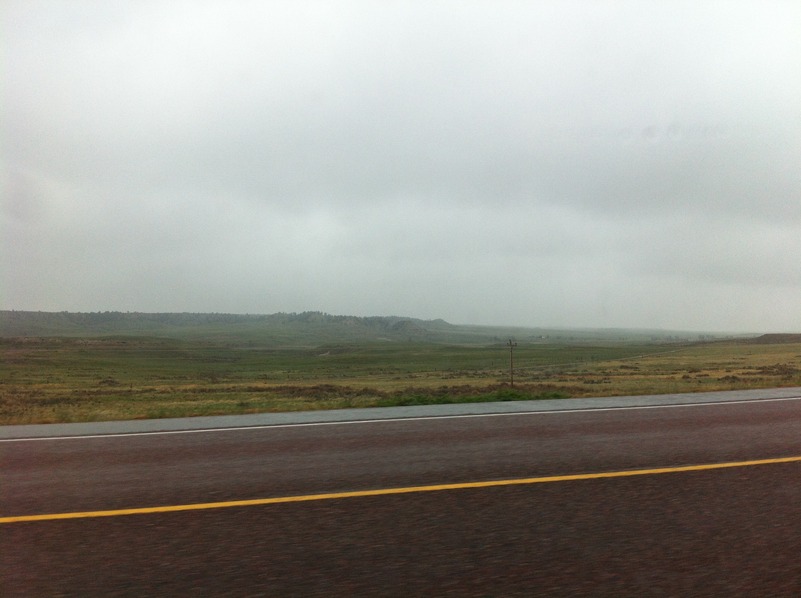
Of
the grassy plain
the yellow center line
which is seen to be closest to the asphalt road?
the yellow center line

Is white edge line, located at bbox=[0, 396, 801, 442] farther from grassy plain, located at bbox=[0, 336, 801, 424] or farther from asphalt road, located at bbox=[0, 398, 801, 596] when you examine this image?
grassy plain, located at bbox=[0, 336, 801, 424]

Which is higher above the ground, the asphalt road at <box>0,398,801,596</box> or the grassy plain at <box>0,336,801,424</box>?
the asphalt road at <box>0,398,801,596</box>

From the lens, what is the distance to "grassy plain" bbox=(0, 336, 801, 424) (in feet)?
52.6

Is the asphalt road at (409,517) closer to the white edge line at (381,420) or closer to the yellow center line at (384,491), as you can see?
the yellow center line at (384,491)

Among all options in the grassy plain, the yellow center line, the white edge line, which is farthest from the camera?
the grassy plain

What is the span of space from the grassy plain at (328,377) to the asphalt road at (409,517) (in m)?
5.44

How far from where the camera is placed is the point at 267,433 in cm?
990

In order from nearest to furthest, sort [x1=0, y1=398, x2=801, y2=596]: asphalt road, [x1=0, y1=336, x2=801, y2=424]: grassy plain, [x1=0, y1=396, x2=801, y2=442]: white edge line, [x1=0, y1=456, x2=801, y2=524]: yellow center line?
[x1=0, y1=398, x2=801, y2=596]: asphalt road < [x1=0, y1=456, x2=801, y2=524]: yellow center line < [x1=0, y1=396, x2=801, y2=442]: white edge line < [x1=0, y1=336, x2=801, y2=424]: grassy plain

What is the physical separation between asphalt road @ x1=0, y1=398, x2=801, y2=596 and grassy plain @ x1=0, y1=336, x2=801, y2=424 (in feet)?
17.8

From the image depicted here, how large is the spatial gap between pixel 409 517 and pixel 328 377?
203 feet

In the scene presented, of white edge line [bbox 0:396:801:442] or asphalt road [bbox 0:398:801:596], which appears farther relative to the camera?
white edge line [bbox 0:396:801:442]

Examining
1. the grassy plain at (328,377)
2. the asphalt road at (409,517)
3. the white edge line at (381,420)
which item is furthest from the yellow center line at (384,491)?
the grassy plain at (328,377)

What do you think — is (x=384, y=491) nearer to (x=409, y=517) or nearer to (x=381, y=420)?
(x=409, y=517)

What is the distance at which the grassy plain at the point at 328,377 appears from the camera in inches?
632
